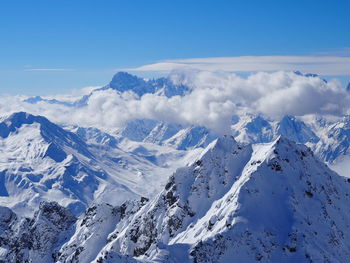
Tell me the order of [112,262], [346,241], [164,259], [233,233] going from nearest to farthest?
[112,262] → [164,259] → [233,233] → [346,241]

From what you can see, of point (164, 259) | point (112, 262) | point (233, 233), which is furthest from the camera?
point (233, 233)

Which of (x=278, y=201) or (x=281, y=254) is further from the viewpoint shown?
(x=278, y=201)

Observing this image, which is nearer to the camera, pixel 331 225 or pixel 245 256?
pixel 245 256

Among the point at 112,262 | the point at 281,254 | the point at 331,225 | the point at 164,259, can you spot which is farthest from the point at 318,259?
the point at 112,262

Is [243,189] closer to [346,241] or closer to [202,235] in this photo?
[202,235]

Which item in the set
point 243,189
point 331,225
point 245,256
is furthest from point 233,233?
point 331,225

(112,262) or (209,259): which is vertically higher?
(112,262)

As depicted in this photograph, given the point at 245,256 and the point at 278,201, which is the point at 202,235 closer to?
the point at 245,256

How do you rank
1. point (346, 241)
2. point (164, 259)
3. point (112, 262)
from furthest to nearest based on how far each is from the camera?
1. point (346, 241)
2. point (164, 259)
3. point (112, 262)

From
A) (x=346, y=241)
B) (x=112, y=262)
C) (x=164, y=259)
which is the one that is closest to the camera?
(x=112, y=262)
